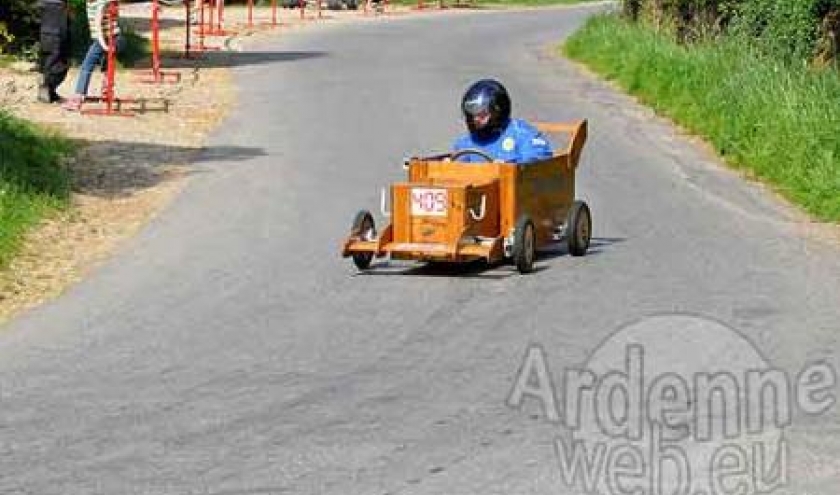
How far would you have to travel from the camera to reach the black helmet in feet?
46.2

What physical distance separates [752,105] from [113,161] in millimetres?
7343

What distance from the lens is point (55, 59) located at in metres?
24.8

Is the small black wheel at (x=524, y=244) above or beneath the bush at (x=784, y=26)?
beneath

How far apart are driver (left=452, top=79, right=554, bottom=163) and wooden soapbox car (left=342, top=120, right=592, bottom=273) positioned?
16 centimetres

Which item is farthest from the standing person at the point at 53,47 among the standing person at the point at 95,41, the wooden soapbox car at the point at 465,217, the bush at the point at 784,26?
the wooden soapbox car at the point at 465,217

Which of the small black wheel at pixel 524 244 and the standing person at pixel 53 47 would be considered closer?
the small black wheel at pixel 524 244

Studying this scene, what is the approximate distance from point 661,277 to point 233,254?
3308 mm

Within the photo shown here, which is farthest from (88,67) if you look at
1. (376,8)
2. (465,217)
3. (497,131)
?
(376,8)

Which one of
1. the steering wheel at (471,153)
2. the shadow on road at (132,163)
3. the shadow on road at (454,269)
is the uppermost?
the steering wheel at (471,153)

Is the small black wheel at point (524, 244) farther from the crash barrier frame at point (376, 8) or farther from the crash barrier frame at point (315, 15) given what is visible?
the crash barrier frame at point (376, 8)

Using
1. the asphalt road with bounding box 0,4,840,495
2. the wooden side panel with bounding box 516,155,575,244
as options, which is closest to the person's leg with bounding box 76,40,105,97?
the asphalt road with bounding box 0,4,840,495

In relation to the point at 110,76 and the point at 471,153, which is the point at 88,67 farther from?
the point at 471,153

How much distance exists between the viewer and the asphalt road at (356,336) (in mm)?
8250

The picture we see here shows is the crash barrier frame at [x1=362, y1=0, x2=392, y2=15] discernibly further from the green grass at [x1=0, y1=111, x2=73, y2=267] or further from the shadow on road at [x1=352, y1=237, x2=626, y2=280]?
the shadow on road at [x1=352, y1=237, x2=626, y2=280]
